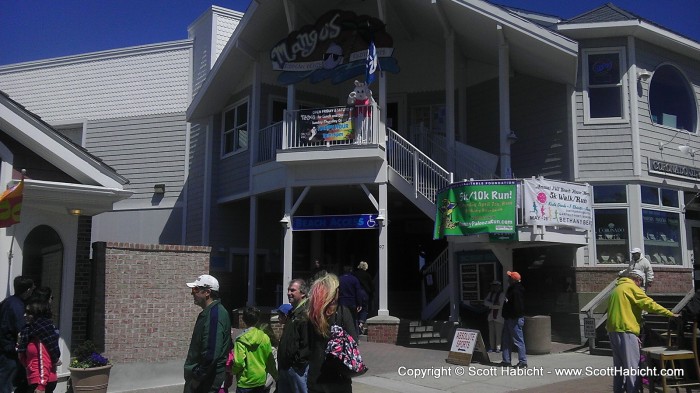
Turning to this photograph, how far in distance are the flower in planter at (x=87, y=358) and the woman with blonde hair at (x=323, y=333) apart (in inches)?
205

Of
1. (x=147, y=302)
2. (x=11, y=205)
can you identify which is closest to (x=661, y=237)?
(x=147, y=302)

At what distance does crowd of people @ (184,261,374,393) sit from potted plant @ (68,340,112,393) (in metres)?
3.56

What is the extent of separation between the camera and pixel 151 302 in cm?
1030

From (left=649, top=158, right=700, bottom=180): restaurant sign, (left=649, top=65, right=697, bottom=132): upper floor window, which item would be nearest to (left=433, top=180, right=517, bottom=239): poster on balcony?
(left=649, top=158, right=700, bottom=180): restaurant sign

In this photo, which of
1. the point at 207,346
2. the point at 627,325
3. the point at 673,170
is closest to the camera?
the point at 207,346

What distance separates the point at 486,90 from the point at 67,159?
11188 millimetres

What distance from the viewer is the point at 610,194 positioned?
15.2 meters

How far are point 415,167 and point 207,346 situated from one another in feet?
33.5

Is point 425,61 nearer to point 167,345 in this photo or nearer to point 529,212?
point 529,212

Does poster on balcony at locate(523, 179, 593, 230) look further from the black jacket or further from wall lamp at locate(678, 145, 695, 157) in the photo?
wall lamp at locate(678, 145, 695, 157)

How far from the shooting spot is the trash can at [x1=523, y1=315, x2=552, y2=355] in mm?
13070

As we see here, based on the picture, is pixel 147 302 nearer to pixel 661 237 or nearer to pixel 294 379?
pixel 294 379

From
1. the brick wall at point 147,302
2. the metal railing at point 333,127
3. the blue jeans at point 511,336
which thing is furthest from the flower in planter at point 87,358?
the metal railing at point 333,127

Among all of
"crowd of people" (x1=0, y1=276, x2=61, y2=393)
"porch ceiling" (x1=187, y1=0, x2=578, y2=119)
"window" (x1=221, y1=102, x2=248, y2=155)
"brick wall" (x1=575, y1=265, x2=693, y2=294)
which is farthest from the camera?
"window" (x1=221, y1=102, x2=248, y2=155)
